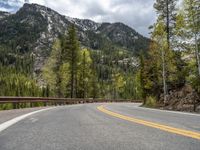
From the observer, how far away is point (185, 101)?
24.8 metres

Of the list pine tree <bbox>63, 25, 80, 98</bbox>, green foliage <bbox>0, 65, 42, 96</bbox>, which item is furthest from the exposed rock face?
green foliage <bbox>0, 65, 42, 96</bbox>

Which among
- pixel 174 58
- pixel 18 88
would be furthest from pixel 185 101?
pixel 18 88

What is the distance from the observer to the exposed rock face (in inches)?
862

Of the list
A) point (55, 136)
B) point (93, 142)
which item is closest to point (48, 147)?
point (93, 142)

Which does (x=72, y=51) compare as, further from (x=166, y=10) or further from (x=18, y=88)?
(x=18, y=88)

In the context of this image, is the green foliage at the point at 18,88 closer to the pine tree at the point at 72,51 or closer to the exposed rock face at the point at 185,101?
the pine tree at the point at 72,51

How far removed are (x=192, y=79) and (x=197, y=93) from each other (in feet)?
6.64

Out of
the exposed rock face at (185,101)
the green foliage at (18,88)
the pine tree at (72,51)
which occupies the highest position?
the pine tree at (72,51)

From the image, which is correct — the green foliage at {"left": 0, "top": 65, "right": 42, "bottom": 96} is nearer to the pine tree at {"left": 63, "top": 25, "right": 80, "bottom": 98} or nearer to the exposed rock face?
the pine tree at {"left": 63, "top": 25, "right": 80, "bottom": 98}

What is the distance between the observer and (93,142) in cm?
568

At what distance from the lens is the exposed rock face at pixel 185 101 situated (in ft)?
71.8

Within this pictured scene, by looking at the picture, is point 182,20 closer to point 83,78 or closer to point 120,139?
point 120,139

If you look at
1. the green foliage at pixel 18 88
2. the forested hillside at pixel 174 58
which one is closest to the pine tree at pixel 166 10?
the forested hillside at pixel 174 58

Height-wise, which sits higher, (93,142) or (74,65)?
(74,65)
